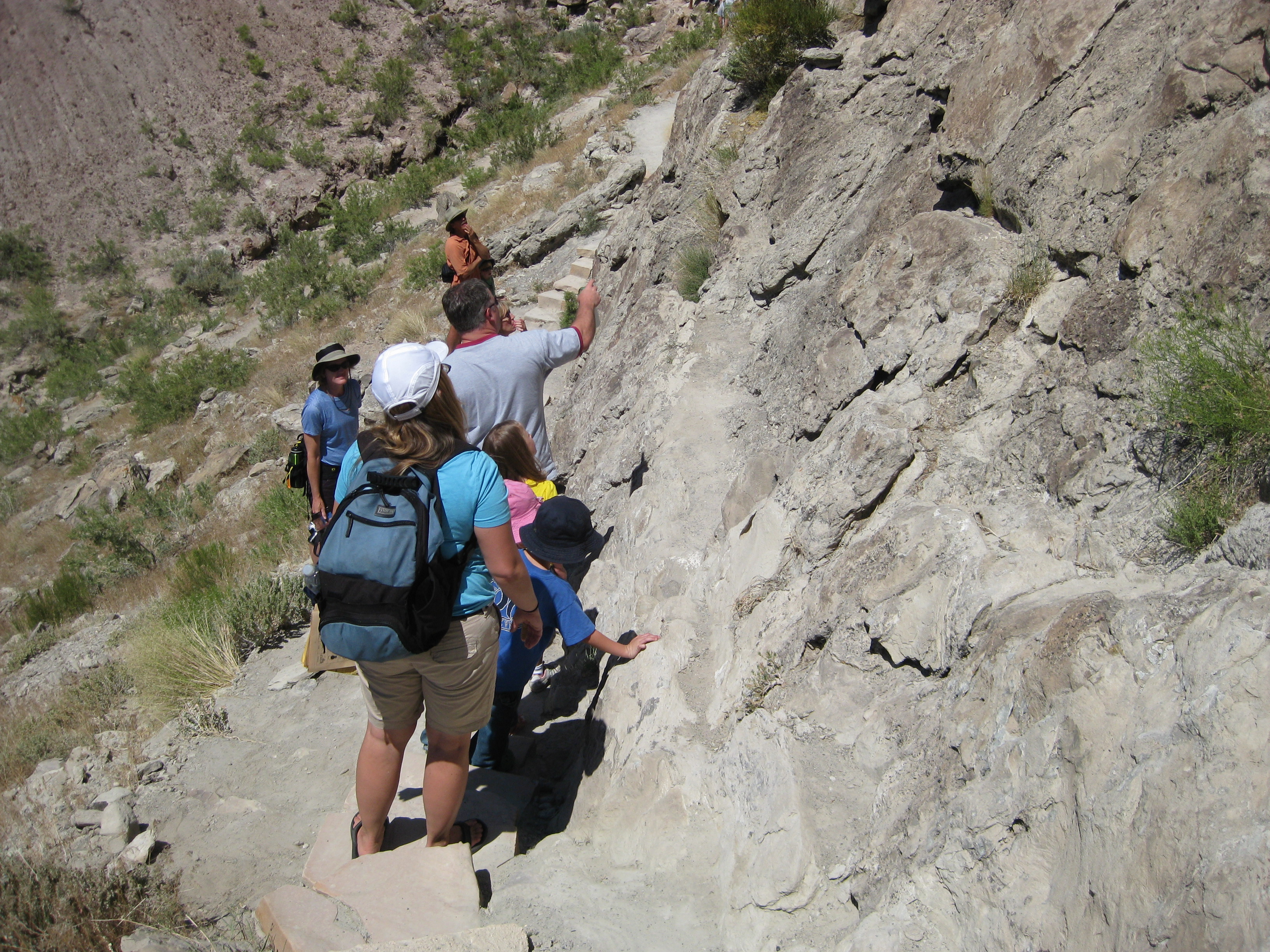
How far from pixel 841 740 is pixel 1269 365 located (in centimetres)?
143

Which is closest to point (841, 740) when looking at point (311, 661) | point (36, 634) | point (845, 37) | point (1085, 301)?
point (1085, 301)

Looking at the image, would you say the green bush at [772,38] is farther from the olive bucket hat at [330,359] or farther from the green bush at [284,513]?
the green bush at [284,513]

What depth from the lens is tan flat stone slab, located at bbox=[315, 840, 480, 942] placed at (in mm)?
2484

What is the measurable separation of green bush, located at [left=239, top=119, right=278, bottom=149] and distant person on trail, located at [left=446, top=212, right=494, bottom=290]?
21.5 metres

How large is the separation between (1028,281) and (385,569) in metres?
2.39

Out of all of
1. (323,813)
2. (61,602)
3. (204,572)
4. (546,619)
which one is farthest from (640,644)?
(61,602)

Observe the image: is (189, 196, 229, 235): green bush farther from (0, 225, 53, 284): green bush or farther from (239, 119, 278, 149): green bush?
(0, 225, 53, 284): green bush

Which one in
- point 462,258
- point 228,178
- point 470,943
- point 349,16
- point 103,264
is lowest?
point 103,264

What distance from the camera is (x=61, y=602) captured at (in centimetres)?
816

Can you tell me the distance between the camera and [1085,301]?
256 centimetres

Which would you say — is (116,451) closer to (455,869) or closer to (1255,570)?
(455,869)

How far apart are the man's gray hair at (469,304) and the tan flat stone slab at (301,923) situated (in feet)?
7.72

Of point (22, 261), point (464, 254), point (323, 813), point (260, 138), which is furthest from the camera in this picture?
point (260, 138)

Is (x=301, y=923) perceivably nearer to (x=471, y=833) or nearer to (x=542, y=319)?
(x=471, y=833)
